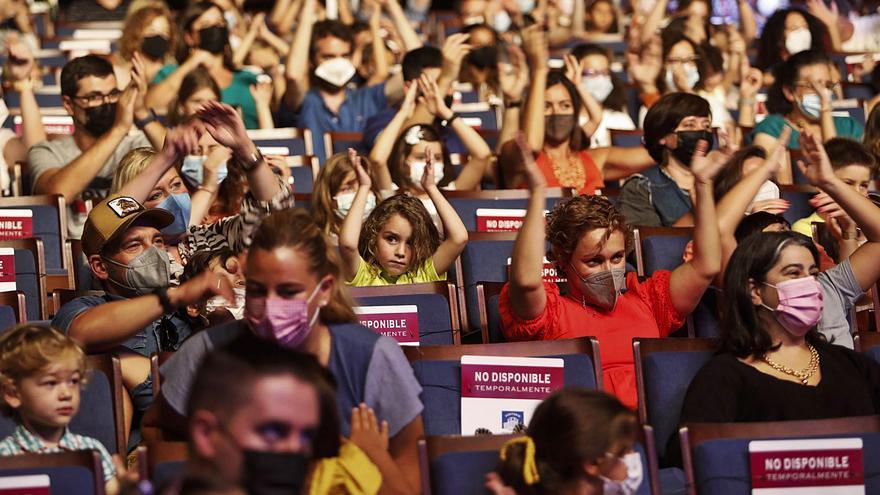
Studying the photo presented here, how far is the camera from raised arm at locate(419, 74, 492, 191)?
247 inches

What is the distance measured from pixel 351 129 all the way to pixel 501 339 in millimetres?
3343

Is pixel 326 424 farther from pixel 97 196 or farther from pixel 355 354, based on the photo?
pixel 97 196

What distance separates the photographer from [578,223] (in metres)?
4.21

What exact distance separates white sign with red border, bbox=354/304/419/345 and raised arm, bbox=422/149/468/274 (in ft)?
2.29

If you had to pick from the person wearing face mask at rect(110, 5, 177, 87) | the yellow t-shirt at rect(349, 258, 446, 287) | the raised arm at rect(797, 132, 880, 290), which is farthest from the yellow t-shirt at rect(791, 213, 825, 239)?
the person wearing face mask at rect(110, 5, 177, 87)

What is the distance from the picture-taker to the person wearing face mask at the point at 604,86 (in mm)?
8047

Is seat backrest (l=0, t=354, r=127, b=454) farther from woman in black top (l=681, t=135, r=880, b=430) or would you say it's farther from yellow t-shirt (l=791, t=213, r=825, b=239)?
yellow t-shirt (l=791, t=213, r=825, b=239)

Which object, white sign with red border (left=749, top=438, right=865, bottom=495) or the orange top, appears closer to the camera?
white sign with red border (left=749, top=438, right=865, bottom=495)

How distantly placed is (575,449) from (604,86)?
5556mm

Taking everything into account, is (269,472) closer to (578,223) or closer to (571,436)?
(571,436)

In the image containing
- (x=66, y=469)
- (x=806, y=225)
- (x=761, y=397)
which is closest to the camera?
(x=66, y=469)

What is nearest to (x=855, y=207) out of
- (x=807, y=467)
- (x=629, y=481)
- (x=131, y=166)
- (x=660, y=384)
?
(x=660, y=384)

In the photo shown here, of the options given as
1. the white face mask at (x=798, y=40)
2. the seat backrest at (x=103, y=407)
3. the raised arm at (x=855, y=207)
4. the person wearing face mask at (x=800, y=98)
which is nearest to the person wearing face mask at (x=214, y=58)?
the person wearing face mask at (x=800, y=98)

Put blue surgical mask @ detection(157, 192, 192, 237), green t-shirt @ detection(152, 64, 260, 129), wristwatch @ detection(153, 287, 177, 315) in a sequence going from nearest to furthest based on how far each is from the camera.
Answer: wristwatch @ detection(153, 287, 177, 315), blue surgical mask @ detection(157, 192, 192, 237), green t-shirt @ detection(152, 64, 260, 129)
